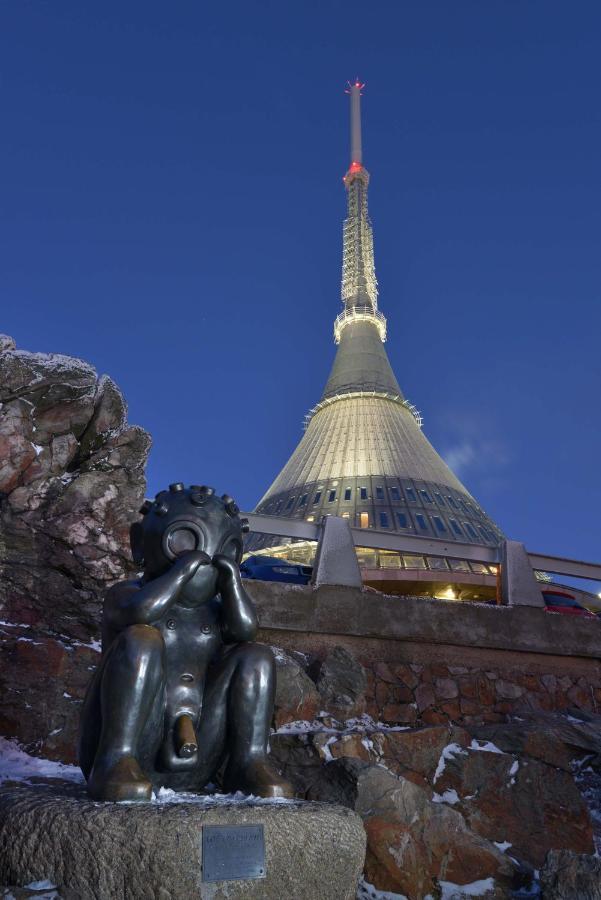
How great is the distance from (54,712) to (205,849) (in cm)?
382

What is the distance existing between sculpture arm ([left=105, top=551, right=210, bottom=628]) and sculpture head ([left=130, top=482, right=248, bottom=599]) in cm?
12

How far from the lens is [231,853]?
2514 millimetres

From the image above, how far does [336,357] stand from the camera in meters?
45.6

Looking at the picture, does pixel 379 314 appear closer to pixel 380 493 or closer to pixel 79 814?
pixel 380 493

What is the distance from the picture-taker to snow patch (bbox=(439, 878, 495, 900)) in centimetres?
427

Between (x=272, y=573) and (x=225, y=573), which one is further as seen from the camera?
(x=272, y=573)

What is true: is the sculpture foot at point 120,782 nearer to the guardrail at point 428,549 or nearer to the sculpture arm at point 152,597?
the sculpture arm at point 152,597

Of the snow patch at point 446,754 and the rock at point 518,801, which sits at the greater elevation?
the snow patch at point 446,754

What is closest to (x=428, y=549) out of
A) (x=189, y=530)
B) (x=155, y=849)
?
(x=189, y=530)

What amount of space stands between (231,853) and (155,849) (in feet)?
0.91

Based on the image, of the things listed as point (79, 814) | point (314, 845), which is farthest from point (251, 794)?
point (79, 814)

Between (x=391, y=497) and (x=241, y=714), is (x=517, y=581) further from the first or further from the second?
(x=391, y=497)

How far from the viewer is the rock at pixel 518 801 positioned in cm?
523

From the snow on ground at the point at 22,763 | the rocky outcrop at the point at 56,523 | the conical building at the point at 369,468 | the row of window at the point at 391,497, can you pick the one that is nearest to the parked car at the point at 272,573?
the rocky outcrop at the point at 56,523
